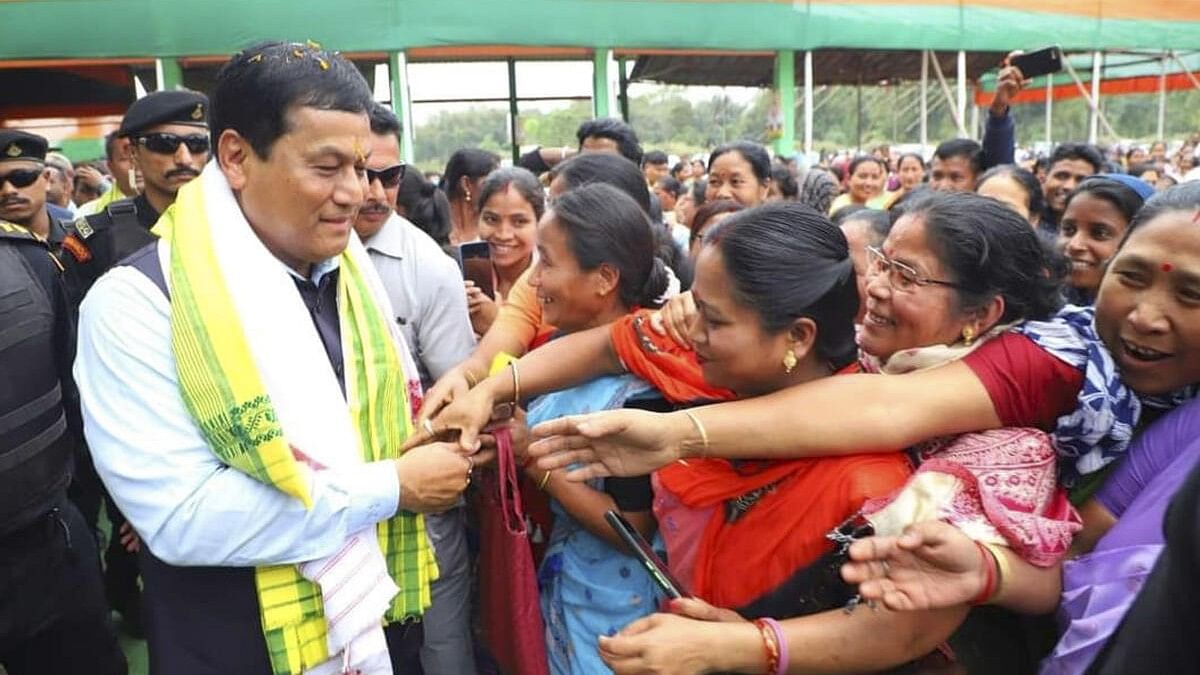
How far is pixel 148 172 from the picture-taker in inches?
113

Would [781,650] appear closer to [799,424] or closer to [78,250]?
[799,424]

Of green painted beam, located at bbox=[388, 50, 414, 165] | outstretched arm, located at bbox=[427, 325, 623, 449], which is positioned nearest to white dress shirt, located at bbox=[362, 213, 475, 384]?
outstretched arm, located at bbox=[427, 325, 623, 449]

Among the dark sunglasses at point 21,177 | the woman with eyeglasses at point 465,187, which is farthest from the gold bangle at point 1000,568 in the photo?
the dark sunglasses at point 21,177

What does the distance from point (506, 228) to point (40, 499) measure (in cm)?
165

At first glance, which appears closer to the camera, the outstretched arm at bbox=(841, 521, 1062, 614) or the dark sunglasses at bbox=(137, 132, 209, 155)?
the outstretched arm at bbox=(841, 521, 1062, 614)

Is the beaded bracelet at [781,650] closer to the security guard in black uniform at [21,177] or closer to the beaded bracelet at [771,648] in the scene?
the beaded bracelet at [771,648]

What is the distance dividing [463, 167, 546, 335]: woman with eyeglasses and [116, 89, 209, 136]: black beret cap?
41.2 inches

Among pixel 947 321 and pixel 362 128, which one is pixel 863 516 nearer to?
pixel 947 321

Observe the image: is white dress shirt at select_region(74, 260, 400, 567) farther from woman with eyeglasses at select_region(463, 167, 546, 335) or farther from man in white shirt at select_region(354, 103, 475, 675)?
woman with eyeglasses at select_region(463, 167, 546, 335)

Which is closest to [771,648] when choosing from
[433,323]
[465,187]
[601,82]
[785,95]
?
[433,323]

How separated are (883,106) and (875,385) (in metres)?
25.8

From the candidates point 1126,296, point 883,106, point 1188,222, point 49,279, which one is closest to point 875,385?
point 1126,296

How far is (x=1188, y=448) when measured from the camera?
1165 mm

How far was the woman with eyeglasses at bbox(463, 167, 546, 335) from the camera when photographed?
2.96 m
